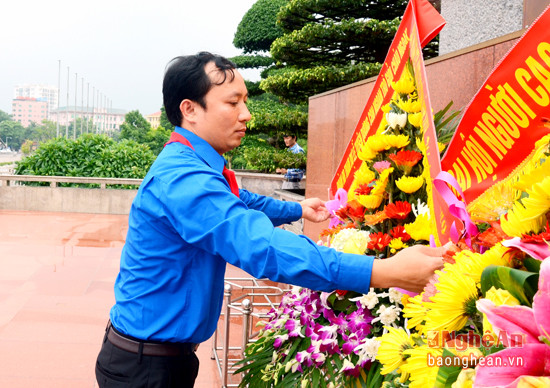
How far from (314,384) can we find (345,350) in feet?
0.49

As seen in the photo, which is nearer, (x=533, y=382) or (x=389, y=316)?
(x=533, y=382)

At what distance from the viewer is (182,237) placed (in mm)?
1669

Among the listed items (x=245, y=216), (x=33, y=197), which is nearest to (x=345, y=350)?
(x=245, y=216)

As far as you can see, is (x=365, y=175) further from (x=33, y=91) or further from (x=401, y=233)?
(x=33, y=91)

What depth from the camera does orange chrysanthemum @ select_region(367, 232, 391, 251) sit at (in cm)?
146

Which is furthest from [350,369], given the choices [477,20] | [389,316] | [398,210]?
[477,20]

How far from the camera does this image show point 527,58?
1.18 m

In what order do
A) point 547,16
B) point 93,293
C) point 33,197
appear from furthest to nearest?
1. point 33,197
2. point 93,293
3. point 547,16

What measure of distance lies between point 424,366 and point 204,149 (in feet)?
4.21

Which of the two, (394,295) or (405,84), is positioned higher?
(405,84)

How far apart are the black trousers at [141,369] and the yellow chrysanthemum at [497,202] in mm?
1301

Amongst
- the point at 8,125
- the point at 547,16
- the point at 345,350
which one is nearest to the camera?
the point at 547,16

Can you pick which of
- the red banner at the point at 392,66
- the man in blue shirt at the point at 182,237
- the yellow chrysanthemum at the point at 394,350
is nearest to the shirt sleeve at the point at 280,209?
the red banner at the point at 392,66

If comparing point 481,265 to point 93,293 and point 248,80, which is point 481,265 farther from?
point 248,80
